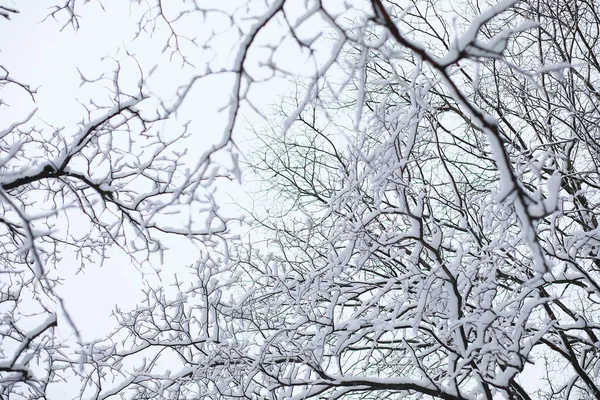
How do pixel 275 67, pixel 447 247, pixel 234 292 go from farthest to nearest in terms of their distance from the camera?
1. pixel 234 292
2. pixel 447 247
3. pixel 275 67

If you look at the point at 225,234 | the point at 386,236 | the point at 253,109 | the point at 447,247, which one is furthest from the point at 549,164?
the point at 253,109

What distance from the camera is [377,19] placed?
114 centimetres

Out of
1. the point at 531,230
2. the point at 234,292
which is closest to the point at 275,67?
the point at 531,230

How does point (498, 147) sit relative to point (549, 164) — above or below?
below

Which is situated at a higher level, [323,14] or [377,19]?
[323,14]

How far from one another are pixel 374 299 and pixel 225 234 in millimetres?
1515

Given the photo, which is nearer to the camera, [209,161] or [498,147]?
[498,147]

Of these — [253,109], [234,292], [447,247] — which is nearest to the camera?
[253,109]

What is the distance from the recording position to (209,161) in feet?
6.08

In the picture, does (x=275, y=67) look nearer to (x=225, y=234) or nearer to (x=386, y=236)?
(x=225, y=234)

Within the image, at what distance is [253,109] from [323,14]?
17.0 inches

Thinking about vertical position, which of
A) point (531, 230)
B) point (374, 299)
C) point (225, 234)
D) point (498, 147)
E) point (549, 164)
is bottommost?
point (531, 230)

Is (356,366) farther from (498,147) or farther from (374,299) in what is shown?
(498,147)

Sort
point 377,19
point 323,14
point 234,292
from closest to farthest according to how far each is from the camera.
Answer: point 377,19
point 323,14
point 234,292
